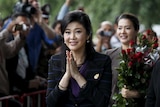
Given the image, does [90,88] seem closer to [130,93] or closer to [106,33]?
[130,93]

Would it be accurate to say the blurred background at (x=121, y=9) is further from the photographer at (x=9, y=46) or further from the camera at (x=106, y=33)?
→ the photographer at (x=9, y=46)

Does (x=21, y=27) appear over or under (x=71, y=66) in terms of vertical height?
over

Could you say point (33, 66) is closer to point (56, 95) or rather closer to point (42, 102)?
point (42, 102)

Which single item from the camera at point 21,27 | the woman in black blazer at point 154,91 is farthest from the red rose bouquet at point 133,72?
the camera at point 21,27

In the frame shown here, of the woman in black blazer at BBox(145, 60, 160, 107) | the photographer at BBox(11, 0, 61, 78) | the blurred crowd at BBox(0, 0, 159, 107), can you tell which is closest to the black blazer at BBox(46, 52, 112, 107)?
the woman in black blazer at BBox(145, 60, 160, 107)

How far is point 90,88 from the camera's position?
176 inches

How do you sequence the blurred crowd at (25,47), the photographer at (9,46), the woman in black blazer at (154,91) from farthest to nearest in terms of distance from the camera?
the blurred crowd at (25,47), the photographer at (9,46), the woman in black blazer at (154,91)

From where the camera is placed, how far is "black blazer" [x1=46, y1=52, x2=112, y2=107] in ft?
14.7

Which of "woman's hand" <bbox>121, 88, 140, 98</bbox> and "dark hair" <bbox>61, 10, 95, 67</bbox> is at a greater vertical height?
"dark hair" <bbox>61, 10, 95, 67</bbox>

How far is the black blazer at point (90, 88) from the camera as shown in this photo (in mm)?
4477

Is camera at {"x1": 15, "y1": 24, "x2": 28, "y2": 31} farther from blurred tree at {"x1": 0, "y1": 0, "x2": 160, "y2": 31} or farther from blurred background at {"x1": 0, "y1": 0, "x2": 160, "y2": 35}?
blurred tree at {"x1": 0, "y1": 0, "x2": 160, "y2": 31}

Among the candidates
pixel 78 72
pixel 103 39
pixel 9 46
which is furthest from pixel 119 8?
pixel 78 72

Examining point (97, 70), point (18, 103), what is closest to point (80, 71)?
point (97, 70)

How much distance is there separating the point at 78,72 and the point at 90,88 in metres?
0.19
